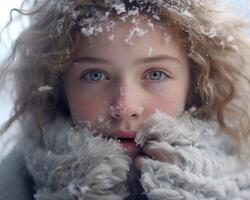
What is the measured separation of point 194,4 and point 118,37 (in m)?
0.17

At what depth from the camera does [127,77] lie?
1172 mm

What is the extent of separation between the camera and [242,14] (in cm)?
130

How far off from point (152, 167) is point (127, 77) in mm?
173

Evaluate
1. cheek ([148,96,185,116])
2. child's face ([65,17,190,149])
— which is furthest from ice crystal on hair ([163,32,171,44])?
cheek ([148,96,185,116])

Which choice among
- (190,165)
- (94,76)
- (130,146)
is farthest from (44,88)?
(190,165)

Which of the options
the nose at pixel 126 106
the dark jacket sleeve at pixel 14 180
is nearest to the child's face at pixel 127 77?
the nose at pixel 126 106

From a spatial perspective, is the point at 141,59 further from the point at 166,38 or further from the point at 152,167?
the point at 152,167

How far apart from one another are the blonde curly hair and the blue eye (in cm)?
7

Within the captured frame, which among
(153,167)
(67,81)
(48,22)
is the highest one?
(48,22)

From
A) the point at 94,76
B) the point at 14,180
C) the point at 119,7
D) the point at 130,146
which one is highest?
the point at 119,7

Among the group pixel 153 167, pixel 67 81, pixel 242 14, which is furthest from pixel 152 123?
pixel 242 14

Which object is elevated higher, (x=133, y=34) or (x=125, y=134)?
(x=133, y=34)

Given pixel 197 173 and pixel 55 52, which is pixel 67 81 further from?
pixel 197 173

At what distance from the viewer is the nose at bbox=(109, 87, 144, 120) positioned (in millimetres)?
1143
